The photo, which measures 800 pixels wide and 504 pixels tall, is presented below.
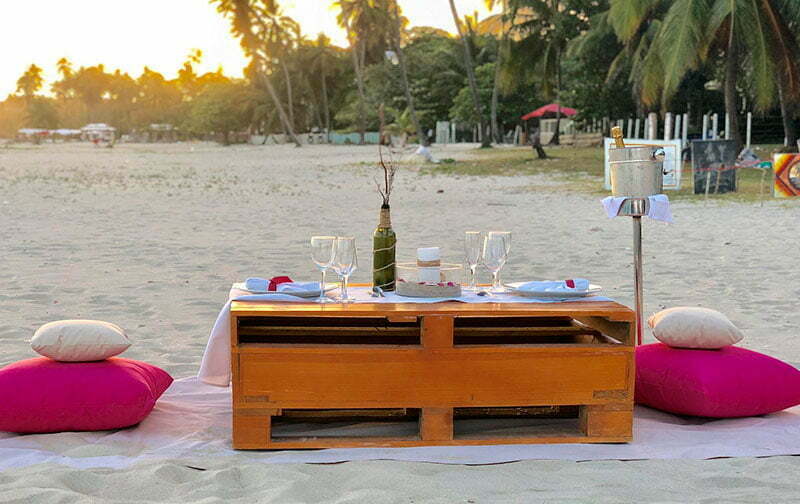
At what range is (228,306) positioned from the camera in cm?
360

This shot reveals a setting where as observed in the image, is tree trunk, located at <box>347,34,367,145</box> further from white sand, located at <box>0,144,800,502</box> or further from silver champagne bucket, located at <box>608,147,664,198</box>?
silver champagne bucket, located at <box>608,147,664,198</box>

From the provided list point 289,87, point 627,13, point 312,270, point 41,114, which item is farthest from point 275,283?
point 41,114

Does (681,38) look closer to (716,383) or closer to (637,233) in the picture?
(637,233)

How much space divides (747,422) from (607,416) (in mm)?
686

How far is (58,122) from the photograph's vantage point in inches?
4946

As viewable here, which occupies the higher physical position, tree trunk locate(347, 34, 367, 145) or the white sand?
tree trunk locate(347, 34, 367, 145)

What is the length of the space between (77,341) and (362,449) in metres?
1.21

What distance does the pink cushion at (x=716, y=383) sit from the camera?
12.7 ft

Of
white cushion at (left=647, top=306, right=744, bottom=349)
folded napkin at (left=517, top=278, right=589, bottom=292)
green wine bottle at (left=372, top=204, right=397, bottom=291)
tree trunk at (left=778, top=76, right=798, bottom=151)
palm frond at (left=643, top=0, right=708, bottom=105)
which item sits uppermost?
palm frond at (left=643, top=0, right=708, bottom=105)

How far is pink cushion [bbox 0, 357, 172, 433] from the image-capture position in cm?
366

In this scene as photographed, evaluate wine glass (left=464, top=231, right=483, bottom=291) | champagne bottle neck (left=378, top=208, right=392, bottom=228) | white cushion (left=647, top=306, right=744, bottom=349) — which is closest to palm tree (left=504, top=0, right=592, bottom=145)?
white cushion (left=647, top=306, right=744, bottom=349)

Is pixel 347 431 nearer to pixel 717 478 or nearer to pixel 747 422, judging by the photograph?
pixel 717 478

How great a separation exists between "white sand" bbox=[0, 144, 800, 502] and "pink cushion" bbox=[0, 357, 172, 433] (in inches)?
6.2

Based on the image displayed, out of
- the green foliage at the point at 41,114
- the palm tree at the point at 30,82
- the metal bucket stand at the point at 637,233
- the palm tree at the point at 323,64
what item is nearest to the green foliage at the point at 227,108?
the palm tree at the point at 323,64
